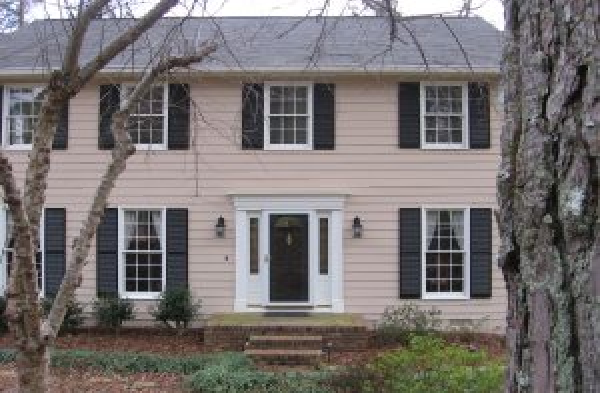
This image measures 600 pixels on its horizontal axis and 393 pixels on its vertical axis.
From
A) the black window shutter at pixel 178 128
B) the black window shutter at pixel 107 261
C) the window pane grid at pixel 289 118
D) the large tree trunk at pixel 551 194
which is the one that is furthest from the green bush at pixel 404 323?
the large tree trunk at pixel 551 194

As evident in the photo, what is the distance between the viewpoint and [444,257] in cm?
1630

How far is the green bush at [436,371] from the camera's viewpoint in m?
6.92

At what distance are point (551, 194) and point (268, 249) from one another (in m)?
Result: 15.3

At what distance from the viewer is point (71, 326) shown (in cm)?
1593

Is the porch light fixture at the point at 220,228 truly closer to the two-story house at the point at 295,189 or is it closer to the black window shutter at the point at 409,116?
the two-story house at the point at 295,189

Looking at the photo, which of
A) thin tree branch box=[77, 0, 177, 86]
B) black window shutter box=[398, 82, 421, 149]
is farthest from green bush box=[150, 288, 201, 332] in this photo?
thin tree branch box=[77, 0, 177, 86]

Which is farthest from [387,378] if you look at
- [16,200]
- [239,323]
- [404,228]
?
[404,228]

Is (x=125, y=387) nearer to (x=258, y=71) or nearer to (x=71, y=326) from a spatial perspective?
(x=71, y=326)

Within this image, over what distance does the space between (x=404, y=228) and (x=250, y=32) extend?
222 inches

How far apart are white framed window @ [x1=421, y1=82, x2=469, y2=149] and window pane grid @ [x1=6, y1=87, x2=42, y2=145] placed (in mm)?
7689

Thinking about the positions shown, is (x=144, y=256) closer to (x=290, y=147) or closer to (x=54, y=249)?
(x=54, y=249)

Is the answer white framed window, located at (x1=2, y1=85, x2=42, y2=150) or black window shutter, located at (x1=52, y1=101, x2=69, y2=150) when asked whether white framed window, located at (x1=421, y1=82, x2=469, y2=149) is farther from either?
white framed window, located at (x1=2, y1=85, x2=42, y2=150)

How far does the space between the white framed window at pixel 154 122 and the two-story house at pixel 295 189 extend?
0.11 feet

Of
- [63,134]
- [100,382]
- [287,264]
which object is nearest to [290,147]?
[287,264]
